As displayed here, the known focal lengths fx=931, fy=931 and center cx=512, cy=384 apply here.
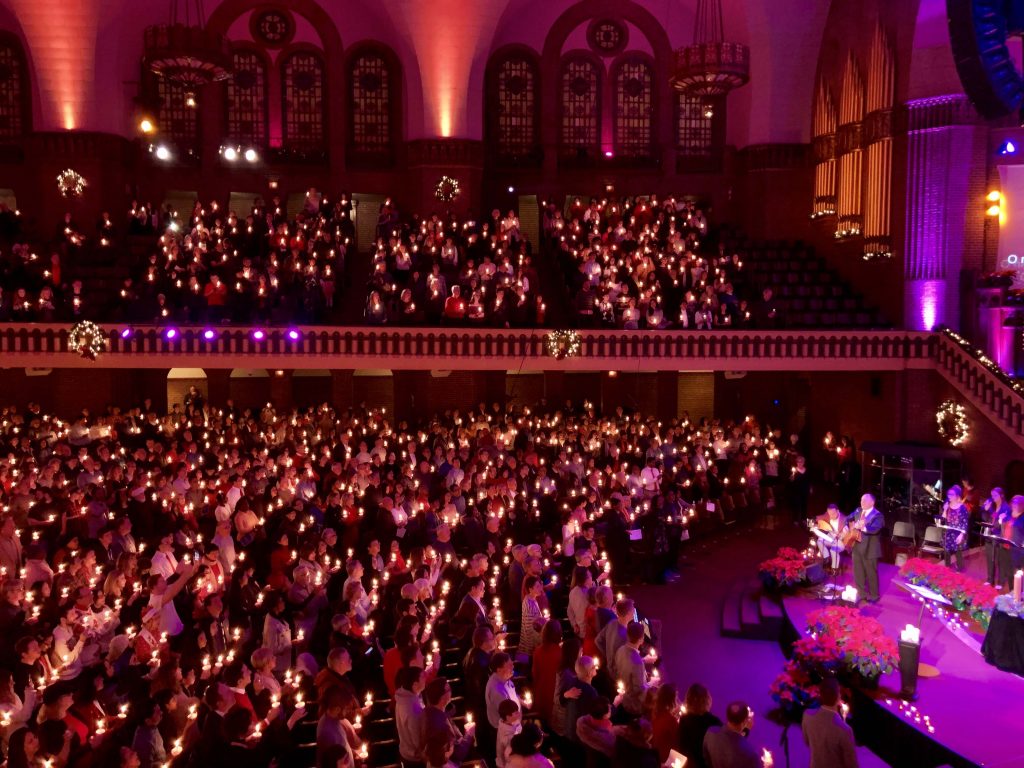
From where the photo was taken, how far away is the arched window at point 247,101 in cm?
2483

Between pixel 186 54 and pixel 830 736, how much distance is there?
13305mm

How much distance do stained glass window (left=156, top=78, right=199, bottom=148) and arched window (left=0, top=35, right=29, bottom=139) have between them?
326 cm

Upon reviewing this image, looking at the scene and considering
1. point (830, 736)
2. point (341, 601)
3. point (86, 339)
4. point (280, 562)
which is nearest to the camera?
point (830, 736)

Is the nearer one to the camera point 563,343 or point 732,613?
point 732,613

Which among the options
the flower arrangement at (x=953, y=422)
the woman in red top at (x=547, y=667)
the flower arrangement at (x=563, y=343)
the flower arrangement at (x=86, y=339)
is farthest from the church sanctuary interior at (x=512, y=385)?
the flower arrangement at (x=86, y=339)

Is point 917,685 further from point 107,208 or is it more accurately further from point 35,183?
point 35,183

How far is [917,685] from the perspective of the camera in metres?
9.60

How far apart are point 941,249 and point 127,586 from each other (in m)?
15.7

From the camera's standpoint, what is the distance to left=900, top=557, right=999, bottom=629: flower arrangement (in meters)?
10.2

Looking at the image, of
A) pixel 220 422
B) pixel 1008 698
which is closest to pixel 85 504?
pixel 220 422

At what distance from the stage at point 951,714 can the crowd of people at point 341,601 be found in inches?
89.7

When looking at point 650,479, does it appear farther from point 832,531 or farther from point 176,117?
point 176,117

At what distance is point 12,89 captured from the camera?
23.7 metres

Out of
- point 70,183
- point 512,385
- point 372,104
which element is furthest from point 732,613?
point 70,183
